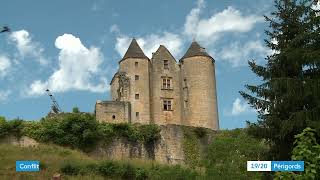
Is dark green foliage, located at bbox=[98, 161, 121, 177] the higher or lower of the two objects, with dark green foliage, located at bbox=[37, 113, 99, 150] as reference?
lower

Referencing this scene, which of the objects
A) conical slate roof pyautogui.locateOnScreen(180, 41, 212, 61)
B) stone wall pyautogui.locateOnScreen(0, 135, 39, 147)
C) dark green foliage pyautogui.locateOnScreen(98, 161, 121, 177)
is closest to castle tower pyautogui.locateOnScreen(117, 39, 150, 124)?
conical slate roof pyautogui.locateOnScreen(180, 41, 212, 61)

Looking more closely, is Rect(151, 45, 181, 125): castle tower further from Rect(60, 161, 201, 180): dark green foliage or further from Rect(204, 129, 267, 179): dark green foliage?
Rect(60, 161, 201, 180): dark green foliage

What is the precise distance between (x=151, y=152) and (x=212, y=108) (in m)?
11.4

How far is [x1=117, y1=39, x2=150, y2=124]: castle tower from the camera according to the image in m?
52.2

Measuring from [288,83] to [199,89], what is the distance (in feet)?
112

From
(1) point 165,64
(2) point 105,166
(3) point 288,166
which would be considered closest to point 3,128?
(2) point 105,166

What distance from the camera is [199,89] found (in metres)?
53.5

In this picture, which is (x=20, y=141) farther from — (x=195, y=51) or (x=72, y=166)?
(x=195, y=51)

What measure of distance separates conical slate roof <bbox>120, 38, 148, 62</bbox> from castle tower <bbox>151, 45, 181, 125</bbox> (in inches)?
67.0

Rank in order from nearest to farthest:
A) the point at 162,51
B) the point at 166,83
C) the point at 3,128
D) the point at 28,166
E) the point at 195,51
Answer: the point at 28,166 → the point at 3,128 → the point at 166,83 → the point at 195,51 → the point at 162,51

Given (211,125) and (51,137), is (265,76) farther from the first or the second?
(211,125)

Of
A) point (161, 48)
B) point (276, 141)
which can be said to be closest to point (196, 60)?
point (161, 48)

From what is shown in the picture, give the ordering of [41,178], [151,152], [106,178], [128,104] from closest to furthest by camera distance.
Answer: [41,178] < [106,178] < [151,152] < [128,104]

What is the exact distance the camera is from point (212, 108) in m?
53.3
